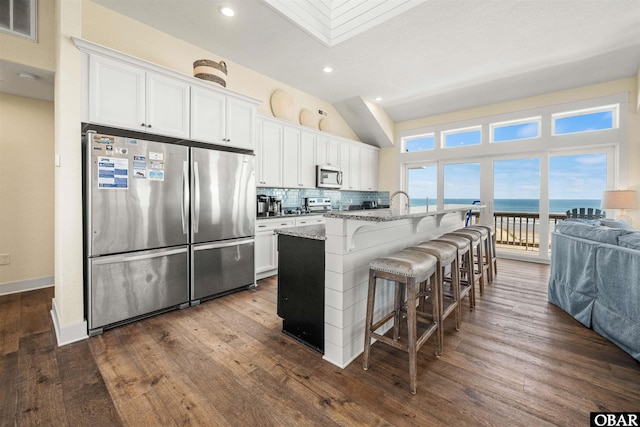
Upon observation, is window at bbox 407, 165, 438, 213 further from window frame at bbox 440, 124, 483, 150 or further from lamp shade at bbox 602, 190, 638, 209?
lamp shade at bbox 602, 190, 638, 209

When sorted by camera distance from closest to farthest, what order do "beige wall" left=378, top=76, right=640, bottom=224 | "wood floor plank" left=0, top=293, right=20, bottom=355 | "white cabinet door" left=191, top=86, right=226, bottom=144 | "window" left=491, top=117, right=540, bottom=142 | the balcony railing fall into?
1. "wood floor plank" left=0, top=293, right=20, bottom=355
2. "white cabinet door" left=191, top=86, right=226, bottom=144
3. "beige wall" left=378, top=76, right=640, bottom=224
4. "window" left=491, top=117, right=540, bottom=142
5. the balcony railing

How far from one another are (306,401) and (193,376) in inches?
31.0

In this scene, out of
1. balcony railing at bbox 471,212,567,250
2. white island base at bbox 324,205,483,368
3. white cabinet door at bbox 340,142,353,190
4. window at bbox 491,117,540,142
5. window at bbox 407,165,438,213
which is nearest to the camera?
white island base at bbox 324,205,483,368

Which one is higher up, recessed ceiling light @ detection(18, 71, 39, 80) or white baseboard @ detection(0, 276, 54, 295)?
recessed ceiling light @ detection(18, 71, 39, 80)

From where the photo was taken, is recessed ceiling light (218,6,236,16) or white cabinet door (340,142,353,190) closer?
recessed ceiling light (218,6,236,16)

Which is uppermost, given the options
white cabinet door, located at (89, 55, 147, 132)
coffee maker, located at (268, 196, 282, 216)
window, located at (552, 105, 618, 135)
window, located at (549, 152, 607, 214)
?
window, located at (552, 105, 618, 135)

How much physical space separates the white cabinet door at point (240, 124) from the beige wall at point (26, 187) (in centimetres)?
235

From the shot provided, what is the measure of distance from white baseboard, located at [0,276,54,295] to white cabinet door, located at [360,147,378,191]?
5412mm

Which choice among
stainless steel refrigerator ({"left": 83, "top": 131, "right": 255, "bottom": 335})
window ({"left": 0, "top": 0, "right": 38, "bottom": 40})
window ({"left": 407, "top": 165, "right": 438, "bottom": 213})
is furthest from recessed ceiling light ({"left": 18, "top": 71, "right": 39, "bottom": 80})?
window ({"left": 407, "top": 165, "right": 438, "bottom": 213})

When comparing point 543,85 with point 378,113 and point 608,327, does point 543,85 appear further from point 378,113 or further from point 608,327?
point 608,327

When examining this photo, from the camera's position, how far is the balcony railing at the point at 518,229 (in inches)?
206

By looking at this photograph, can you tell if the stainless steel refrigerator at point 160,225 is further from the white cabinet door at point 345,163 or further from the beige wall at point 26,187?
the white cabinet door at point 345,163

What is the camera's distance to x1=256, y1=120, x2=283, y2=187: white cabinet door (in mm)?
4012

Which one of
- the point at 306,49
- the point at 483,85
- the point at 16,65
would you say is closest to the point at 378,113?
the point at 483,85
